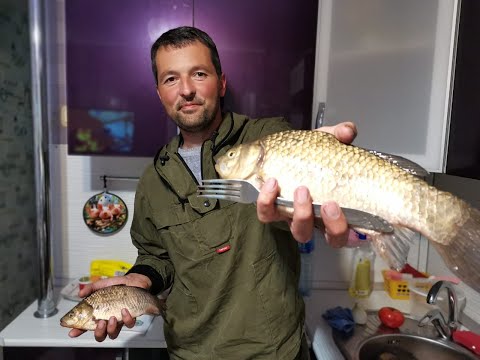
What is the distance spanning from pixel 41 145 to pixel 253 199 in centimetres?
108

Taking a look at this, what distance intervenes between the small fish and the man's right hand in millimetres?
17

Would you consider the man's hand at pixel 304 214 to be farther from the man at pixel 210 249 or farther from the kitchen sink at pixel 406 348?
the kitchen sink at pixel 406 348

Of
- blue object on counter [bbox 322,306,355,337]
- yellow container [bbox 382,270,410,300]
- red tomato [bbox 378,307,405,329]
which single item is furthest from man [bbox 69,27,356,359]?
yellow container [bbox 382,270,410,300]

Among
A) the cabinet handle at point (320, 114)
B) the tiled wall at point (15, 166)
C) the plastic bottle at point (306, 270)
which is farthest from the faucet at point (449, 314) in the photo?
the tiled wall at point (15, 166)

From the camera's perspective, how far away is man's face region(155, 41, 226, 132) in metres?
1.08

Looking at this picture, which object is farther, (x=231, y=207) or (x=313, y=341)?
(x=313, y=341)

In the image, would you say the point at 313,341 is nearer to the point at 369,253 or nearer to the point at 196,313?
the point at 196,313

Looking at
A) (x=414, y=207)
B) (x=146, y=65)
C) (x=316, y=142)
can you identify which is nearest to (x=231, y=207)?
(x=316, y=142)

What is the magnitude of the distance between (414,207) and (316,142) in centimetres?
21

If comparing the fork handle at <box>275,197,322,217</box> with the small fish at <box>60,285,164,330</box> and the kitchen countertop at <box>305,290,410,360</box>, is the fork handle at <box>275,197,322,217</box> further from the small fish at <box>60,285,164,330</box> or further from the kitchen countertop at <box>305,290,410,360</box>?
the kitchen countertop at <box>305,290,410,360</box>

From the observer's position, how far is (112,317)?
94cm

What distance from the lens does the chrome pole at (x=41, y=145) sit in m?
1.37

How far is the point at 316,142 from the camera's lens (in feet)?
2.25

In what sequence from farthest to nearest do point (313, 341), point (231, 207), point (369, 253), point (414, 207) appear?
point (369, 253) < point (313, 341) < point (231, 207) < point (414, 207)
